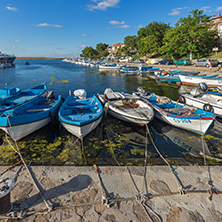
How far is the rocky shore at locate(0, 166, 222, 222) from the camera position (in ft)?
14.8

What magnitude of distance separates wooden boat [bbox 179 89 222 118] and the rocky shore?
854 cm

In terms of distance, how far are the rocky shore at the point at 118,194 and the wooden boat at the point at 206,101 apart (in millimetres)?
8543

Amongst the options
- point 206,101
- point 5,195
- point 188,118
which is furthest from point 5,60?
point 5,195

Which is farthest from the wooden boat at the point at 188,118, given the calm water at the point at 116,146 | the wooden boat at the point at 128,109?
the wooden boat at the point at 128,109

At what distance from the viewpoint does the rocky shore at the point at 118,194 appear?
4504mm

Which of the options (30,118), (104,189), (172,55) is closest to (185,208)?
(104,189)

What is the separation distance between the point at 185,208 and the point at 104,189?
2.77 metres

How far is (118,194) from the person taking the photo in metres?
5.20

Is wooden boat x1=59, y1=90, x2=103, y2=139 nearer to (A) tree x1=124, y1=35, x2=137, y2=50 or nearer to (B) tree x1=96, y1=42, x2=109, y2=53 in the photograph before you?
(A) tree x1=124, y1=35, x2=137, y2=50

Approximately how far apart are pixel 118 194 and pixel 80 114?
7.20 meters

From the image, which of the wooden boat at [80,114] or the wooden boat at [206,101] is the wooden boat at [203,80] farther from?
the wooden boat at [80,114]

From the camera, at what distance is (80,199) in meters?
4.98

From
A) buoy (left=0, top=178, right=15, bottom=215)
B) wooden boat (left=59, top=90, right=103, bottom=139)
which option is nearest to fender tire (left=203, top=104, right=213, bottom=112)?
wooden boat (left=59, top=90, right=103, bottom=139)

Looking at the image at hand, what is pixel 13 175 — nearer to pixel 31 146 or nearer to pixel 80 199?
pixel 80 199
